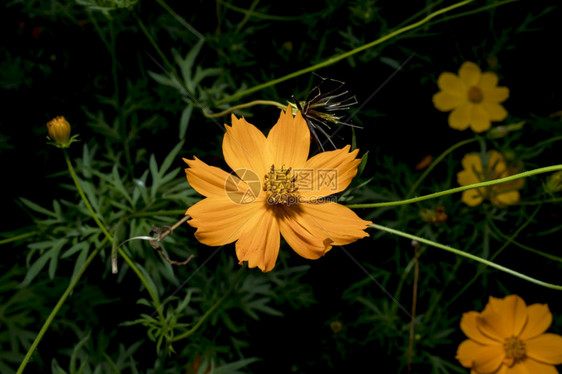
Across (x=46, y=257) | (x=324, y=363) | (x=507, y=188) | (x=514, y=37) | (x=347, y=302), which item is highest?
(x=514, y=37)

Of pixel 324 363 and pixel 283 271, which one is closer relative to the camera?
pixel 283 271

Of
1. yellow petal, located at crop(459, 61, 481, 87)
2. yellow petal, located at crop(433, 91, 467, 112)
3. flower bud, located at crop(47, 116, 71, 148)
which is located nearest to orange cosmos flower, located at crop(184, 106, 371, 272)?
flower bud, located at crop(47, 116, 71, 148)

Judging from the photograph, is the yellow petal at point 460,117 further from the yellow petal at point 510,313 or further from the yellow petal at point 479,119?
the yellow petal at point 510,313

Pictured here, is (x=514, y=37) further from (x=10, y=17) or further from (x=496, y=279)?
(x=10, y=17)

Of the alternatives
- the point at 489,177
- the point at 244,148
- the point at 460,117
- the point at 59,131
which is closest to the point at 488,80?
the point at 460,117

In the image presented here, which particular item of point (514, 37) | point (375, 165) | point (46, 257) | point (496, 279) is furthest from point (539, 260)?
point (46, 257)

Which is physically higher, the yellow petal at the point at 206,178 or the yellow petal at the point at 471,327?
the yellow petal at the point at 206,178

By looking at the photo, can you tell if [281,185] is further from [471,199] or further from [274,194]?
[471,199]

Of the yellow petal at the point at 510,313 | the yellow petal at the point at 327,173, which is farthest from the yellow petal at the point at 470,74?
the yellow petal at the point at 327,173
